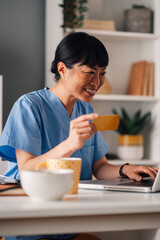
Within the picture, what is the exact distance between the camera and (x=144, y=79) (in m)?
3.14

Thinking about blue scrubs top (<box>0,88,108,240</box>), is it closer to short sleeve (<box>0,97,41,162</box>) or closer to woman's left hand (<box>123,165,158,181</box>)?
short sleeve (<box>0,97,41,162</box>)

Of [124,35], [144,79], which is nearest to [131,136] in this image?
[144,79]

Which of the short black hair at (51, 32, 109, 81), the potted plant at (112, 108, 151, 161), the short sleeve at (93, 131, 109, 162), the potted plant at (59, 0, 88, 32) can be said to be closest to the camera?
the short black hair at (51, 32, 109, 81)

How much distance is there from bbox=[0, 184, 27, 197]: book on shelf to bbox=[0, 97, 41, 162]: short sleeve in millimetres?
215

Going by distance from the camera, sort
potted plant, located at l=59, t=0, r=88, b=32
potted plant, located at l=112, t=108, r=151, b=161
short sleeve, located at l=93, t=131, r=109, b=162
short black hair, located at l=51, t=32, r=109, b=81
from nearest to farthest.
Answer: short black hair, located at l=51, t=32, r=109, b=81 < short sleeve, located at l=93, t=131, r=109, b=162 < potted plant, located at l=59, t=0, r=88, b=32 < potted plant, located at l=112, t=108, r=151, b=161

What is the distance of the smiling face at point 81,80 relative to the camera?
159 cm

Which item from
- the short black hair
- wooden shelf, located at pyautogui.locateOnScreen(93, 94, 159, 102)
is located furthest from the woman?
wooden shelf, located at pyautogui.locateOnScreen(93, 94, 159, 102)

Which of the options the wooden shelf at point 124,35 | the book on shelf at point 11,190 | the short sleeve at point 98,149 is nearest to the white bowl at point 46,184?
the book on shelf at point 11,190

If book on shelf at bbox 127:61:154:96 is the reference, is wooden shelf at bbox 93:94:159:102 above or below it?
below

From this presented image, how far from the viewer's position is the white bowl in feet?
3.16

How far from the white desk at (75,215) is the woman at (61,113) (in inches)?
15.5

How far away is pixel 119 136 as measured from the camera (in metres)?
3.16

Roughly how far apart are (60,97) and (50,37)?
1.33 metres

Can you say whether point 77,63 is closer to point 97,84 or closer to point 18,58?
point 97,84
